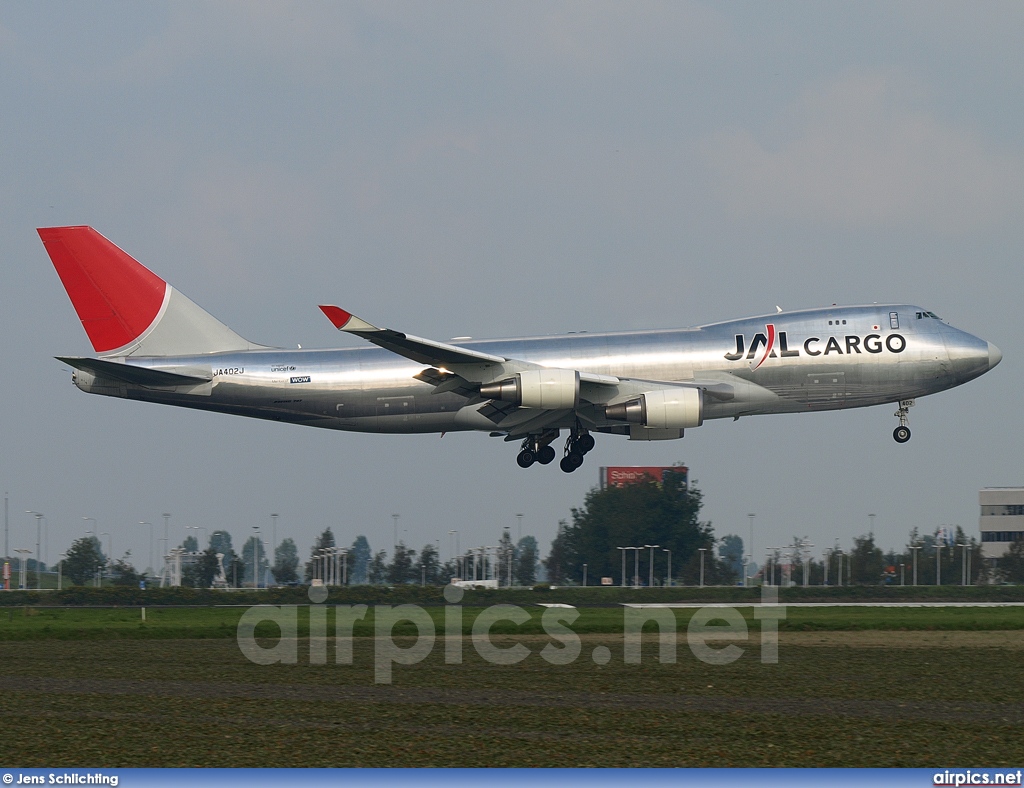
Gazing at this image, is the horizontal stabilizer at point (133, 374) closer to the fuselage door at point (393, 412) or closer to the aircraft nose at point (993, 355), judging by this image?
the fuselage door at point (393, 412)

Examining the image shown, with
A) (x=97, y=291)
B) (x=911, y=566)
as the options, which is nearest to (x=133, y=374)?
(x=97, y=291)

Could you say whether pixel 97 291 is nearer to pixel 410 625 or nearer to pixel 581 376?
pixel 581 376

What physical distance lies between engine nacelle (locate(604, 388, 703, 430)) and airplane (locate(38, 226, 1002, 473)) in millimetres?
48

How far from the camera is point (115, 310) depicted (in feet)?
156

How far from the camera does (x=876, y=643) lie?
32688 mm

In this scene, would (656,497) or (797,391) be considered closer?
(797,391)

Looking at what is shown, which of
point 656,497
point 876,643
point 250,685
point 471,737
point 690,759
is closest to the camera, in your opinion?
point 690,759

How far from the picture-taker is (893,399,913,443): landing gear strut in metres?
45.2

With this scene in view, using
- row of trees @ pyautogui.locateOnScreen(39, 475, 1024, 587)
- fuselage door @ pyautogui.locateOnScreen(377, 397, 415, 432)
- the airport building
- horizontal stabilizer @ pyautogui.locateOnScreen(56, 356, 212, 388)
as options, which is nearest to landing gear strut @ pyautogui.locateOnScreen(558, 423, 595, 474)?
fuselage door @ pyautogui.locateOnScreen(377, 397, 415, 432)

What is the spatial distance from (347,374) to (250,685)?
22.1 metres

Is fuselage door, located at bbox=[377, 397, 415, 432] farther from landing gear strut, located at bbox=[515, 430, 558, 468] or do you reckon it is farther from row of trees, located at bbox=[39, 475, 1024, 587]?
row of trees, located at bbox=[39, 475, 1024, 587]

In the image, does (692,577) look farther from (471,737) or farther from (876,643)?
(471,737)

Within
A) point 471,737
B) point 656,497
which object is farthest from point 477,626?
point 656,497

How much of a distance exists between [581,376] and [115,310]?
762 inches
